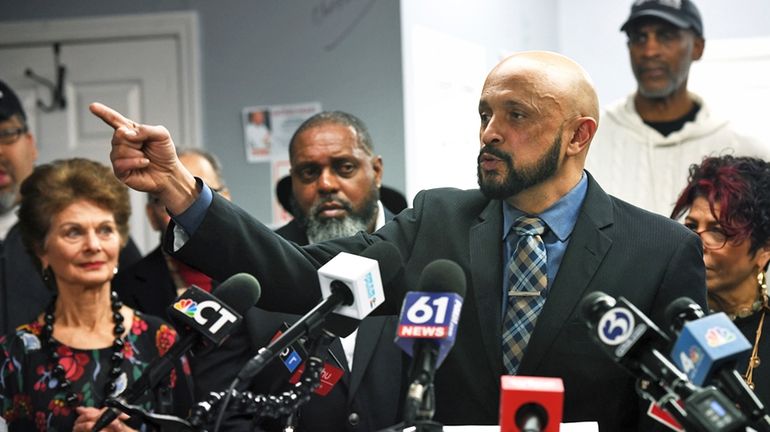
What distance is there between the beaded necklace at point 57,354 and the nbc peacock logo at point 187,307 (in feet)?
4.73

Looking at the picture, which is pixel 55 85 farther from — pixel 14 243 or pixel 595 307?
pixel 595 307

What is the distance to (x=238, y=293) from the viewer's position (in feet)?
6.02

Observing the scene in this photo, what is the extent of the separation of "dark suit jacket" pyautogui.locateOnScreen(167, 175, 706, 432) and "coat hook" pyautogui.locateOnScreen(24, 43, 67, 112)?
3.78m

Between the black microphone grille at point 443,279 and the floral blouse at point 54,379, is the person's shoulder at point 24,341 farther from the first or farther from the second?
the black microphone grille at point 443,279

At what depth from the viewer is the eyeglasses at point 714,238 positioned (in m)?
2.92

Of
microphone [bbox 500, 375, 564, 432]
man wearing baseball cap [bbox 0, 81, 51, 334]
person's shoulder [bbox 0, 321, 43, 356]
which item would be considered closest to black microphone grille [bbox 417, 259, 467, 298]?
microphone [bbox 500, 375, 564, 432]

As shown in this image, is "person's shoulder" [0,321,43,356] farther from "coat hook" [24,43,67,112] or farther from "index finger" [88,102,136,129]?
"coat hook" [24,43,67,112]

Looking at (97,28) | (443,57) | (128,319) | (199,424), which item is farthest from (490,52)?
(199,424)

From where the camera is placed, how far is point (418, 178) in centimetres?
526

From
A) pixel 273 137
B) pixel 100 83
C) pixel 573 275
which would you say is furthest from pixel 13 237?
pixel 573 275

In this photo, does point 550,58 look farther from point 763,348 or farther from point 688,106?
point 688,106

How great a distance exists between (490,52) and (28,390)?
12.9 feet

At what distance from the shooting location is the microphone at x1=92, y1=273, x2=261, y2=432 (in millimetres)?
1700

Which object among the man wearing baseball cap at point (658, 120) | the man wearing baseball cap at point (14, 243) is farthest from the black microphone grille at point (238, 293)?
the man wearing baseball cap at point (658, 120)
